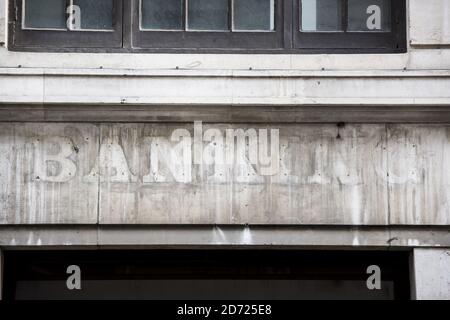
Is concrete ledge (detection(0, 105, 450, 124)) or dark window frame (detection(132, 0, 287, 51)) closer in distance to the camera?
concrete ledge (detection(0, 105, 450, 124))

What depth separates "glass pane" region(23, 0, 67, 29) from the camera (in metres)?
9.60

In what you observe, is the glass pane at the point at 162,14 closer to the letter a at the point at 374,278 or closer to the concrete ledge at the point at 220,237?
the concrete ledge at the point at 220,237

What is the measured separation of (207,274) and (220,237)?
568 millimetres

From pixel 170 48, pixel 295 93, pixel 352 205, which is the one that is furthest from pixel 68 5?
pixel 352 205

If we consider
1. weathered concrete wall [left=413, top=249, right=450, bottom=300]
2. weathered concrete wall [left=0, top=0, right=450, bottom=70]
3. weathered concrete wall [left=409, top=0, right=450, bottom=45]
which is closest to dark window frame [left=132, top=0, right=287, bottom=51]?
weathered concrete wall [left=0, top=0, right=450, bottom=70]

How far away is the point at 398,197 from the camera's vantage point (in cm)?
916

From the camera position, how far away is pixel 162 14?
31.7 feet

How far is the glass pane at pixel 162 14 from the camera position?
31.6 feet

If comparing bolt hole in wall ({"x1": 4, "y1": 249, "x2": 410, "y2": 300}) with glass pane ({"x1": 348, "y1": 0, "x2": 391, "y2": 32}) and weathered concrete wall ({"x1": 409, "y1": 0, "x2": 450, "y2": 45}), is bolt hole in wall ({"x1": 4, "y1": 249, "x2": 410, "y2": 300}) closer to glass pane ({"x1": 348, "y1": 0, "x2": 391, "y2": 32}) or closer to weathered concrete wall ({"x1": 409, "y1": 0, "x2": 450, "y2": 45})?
weathered concrete wall ({"x1": 409, "y1": 0, "x2": 450, "y2": 45})

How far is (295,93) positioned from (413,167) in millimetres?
1418

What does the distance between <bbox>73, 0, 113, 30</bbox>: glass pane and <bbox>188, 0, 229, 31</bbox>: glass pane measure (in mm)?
863

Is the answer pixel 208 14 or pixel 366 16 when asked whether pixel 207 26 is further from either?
pixel 366 16

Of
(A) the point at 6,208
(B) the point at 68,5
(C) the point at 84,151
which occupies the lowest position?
(A) the point at 6,208
